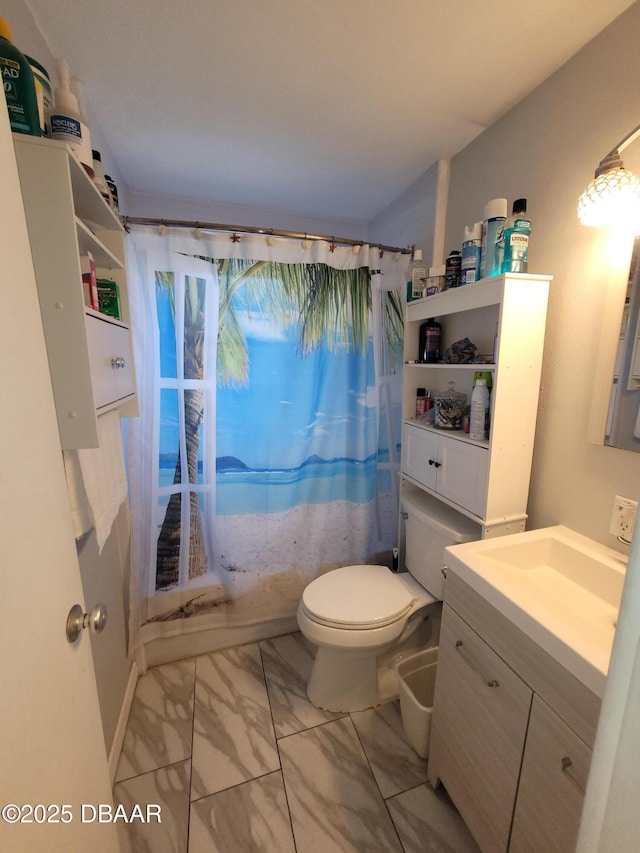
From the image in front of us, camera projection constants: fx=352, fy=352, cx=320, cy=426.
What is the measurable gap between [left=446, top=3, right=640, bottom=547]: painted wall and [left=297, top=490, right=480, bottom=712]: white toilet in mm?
380

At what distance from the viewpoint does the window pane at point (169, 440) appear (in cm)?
154

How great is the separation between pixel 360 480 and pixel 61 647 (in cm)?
143

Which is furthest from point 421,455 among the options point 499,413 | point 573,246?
point 573,246

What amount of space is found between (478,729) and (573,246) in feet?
4.68

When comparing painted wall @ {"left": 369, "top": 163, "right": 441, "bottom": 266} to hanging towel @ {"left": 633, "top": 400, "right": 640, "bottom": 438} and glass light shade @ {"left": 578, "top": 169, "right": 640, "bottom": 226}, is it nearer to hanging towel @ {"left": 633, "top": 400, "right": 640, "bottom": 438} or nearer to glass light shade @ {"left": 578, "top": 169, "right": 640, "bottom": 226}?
glass light shade @ {"left": 578, "top": 169, "right": 640, "bottom": 226}

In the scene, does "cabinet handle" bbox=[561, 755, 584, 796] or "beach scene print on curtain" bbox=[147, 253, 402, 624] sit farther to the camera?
"beach scene print on curtain" bbox=[147, 253, 402, 624]

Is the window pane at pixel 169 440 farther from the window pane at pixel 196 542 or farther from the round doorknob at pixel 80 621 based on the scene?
the round doorknob at pixel 80 621

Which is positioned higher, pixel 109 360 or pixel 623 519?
pixel 109 360

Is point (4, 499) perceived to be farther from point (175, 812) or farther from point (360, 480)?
point (360, 480)

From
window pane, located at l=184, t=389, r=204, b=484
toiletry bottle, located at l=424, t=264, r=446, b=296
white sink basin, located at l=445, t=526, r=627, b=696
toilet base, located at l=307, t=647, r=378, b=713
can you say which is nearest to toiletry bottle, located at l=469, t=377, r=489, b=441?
white sink basin, located at l=445, t=526, r=627, b=696

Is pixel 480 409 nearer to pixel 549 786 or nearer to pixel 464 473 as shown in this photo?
pixel 464 473

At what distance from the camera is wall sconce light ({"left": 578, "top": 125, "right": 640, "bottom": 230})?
86 centimetres

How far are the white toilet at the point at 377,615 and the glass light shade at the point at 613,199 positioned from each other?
1.04 metres

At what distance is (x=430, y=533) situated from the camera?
1.47 metres
